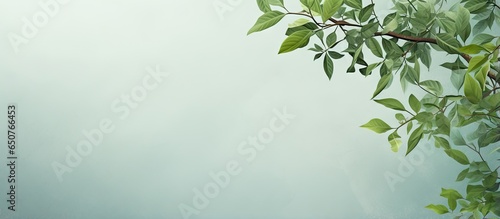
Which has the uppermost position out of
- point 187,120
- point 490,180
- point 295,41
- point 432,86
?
point 187,120

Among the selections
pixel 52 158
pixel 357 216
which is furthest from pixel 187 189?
pixel 357 216

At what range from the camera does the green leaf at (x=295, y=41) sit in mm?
Result: 445

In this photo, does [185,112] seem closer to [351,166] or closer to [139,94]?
[139,94]

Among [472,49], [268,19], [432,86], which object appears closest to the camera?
[472,49]

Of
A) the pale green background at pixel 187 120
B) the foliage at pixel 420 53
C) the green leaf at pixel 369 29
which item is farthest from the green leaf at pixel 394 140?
the pale green background at pixel 187 120

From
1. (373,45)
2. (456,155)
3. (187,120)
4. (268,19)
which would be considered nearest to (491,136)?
(456,155)

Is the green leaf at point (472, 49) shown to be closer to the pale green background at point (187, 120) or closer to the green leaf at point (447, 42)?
the green leaf at point (447, 42)

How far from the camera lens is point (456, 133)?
67 centimetres

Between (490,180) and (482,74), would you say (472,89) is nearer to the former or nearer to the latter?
(482,74)

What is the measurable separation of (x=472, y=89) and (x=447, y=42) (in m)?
0.12

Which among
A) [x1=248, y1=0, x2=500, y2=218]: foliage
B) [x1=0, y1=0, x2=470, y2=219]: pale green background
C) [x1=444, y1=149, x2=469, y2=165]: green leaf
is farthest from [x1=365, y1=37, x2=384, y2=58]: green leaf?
[x1=0, y1=0, x2=470, y2=219]: pale green background

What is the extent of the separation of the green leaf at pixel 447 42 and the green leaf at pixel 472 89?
4.1 inches

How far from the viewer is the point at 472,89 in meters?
0.41

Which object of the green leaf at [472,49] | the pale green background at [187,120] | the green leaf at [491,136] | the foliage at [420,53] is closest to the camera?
the green leaf at [472,49]
